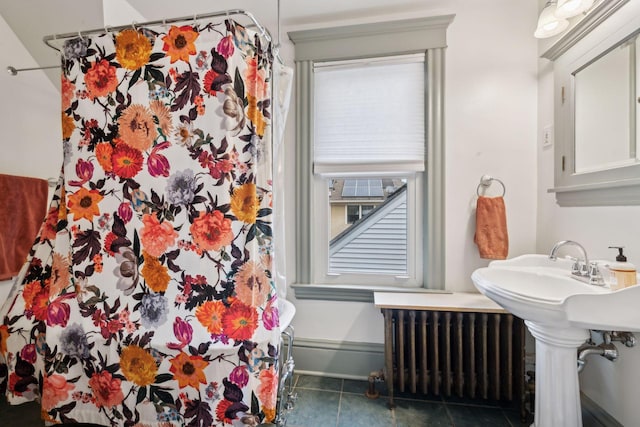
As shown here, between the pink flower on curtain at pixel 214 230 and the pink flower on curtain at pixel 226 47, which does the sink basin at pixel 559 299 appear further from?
the pink flower on curtain at pixel 226 47

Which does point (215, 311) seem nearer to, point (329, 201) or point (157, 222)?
point (157, 222)

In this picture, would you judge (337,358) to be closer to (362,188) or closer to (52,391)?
(362,188)

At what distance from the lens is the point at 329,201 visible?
1.90 meters

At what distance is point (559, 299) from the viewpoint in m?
0.96

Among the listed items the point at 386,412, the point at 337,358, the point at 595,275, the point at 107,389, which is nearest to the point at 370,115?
the point at 595,275

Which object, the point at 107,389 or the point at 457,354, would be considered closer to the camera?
the point at 107,389

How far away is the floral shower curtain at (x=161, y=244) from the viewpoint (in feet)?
3.19

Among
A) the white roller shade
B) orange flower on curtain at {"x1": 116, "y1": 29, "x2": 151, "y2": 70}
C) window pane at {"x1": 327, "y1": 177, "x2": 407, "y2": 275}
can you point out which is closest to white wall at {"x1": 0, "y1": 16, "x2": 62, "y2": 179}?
orange flower on curtain at {"x1": 116, "y1": 29, "x2": 151, "y2": 70}

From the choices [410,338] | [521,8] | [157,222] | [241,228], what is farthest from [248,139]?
[521,8]

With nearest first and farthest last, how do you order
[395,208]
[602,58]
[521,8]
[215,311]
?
[215,311] → [602,58] → [521,8] → [395,208]

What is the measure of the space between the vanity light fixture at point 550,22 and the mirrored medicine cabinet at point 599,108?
6cm

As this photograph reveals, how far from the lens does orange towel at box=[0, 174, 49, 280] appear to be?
136cm

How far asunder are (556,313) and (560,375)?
0.40 meters

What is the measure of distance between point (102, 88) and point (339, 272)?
5.23 feet
